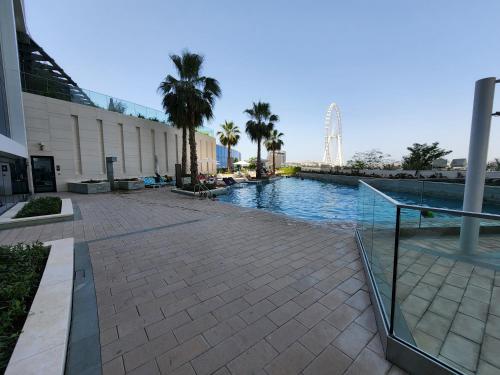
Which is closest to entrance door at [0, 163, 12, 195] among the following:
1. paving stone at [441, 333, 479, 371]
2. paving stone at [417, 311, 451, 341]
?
paving stone at [417, 311, 451, 341]

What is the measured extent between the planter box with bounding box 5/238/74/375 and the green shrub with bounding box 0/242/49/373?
76mm

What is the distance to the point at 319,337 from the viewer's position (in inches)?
82.0

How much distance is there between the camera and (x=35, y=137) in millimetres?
12570

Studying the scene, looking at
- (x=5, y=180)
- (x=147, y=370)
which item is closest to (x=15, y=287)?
(x=147, y=370)

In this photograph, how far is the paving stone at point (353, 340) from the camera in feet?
6.38

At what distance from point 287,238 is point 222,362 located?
11.0 ft

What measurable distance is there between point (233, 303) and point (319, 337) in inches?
39.8

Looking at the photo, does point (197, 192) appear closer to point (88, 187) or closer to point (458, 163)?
point (88, 187)

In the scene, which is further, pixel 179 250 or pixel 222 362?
pixel 179 250

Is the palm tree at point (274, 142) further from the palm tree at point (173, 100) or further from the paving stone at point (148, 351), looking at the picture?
the paving stone at point (148, 351)

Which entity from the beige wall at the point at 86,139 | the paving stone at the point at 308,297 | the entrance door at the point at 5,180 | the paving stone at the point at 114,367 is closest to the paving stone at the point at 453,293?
the paving stone at the point at 308,297

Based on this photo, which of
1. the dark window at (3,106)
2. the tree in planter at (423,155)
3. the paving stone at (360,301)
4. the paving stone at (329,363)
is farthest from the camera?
the tree in planter at (423,155)

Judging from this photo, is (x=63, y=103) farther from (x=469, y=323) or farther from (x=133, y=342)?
(x=469, y=323)

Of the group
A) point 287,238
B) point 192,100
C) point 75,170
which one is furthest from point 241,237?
point 75,170
